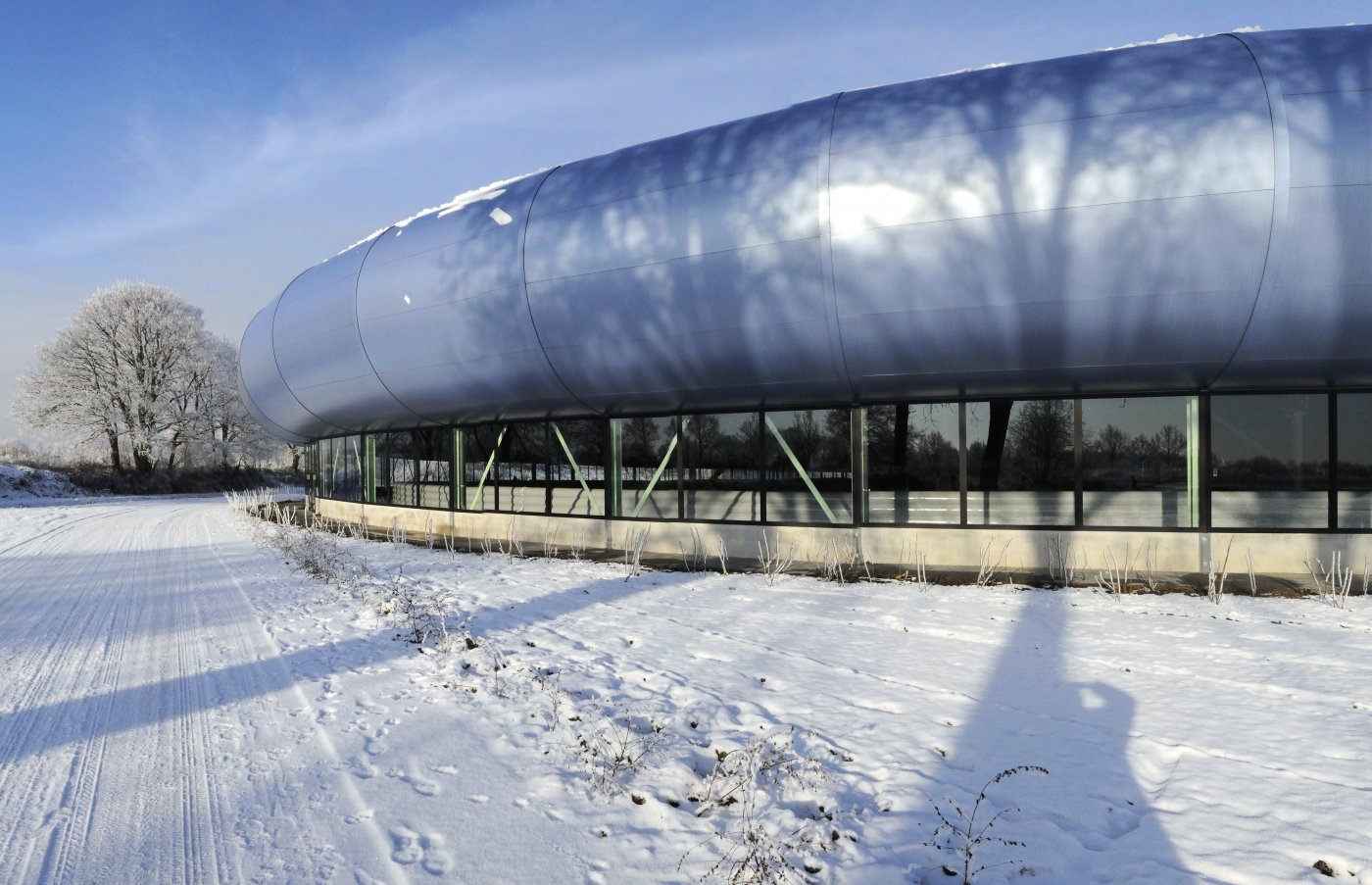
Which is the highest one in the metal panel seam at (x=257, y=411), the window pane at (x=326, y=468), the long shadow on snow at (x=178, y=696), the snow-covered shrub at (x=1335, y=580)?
the metal panel seam at (x=257, y=411)

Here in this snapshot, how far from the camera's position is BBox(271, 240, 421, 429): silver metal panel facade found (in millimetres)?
17625

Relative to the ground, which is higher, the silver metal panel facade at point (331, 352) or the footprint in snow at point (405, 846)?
the silver metal panel facade at point (331, 352)

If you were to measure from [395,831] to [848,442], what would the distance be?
10.7 metres

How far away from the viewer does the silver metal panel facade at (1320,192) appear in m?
9.21

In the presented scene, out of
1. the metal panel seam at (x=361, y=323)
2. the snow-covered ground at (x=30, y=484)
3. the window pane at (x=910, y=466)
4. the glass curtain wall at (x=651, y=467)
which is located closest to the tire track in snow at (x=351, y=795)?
the glass curtain wall at (x=651, y=467)

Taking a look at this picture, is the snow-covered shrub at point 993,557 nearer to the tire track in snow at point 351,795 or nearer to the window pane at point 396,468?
the tire track in snow at point 351,795

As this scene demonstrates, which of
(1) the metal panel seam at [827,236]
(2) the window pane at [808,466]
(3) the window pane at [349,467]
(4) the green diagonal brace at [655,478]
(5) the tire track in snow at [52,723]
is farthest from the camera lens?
(3) the window pane at [349,467]

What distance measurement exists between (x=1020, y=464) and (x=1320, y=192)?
5575 mm

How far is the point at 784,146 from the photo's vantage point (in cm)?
1138

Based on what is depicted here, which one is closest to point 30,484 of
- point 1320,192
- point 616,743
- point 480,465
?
point 480,465

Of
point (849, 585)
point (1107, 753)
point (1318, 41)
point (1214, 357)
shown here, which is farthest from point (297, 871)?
point (1318, 41)

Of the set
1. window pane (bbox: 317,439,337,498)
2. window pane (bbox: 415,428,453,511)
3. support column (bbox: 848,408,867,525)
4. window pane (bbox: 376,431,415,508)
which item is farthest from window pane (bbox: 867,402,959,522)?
window pane (bbox: 317,439,337,498)

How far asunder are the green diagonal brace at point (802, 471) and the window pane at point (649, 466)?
6.62ft

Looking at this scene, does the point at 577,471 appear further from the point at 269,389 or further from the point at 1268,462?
the point at 269,389
